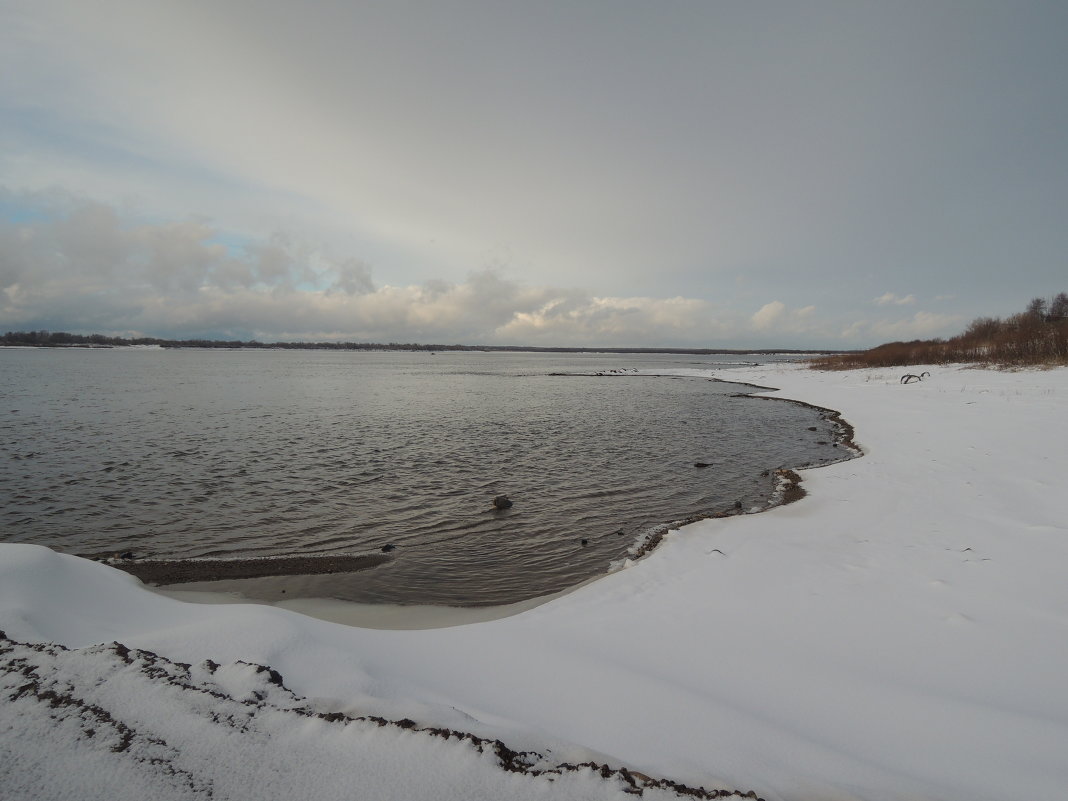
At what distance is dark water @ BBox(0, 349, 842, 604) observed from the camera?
30.8ft

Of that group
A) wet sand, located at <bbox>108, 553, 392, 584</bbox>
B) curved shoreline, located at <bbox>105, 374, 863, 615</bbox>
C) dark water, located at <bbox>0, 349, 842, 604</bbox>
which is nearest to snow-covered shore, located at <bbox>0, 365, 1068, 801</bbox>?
curved shoreline, located at <bbox>105, 374, 863, 615</bbox>

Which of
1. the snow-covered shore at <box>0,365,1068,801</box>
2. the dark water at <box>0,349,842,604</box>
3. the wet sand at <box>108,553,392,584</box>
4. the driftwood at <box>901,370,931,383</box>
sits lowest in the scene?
the wet sand at <box>108,553,392,584</box>

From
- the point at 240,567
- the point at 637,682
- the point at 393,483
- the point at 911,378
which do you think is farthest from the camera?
the point at 911,378

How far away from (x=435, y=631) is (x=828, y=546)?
6710 millimetres

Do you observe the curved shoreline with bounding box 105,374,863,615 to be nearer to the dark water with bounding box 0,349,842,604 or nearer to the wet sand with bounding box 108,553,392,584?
the wet sand with bounding box 108,553,392,584

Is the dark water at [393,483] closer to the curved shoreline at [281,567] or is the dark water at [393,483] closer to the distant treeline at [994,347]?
the curved shoreline at [281,567]

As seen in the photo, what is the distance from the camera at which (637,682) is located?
4312 mm

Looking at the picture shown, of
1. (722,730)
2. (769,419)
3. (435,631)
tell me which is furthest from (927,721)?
(769,419)

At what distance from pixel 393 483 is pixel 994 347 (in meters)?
53.1

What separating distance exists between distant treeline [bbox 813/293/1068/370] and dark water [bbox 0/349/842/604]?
24.3 metres

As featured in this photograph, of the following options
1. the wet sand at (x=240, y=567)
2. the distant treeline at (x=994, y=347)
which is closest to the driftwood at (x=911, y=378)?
the distant treeline at (x=994, y=347)

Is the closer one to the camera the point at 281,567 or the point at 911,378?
the point at 281,567

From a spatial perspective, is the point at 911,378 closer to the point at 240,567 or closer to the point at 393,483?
the point at 393,483

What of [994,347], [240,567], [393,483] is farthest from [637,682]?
[994,347]
